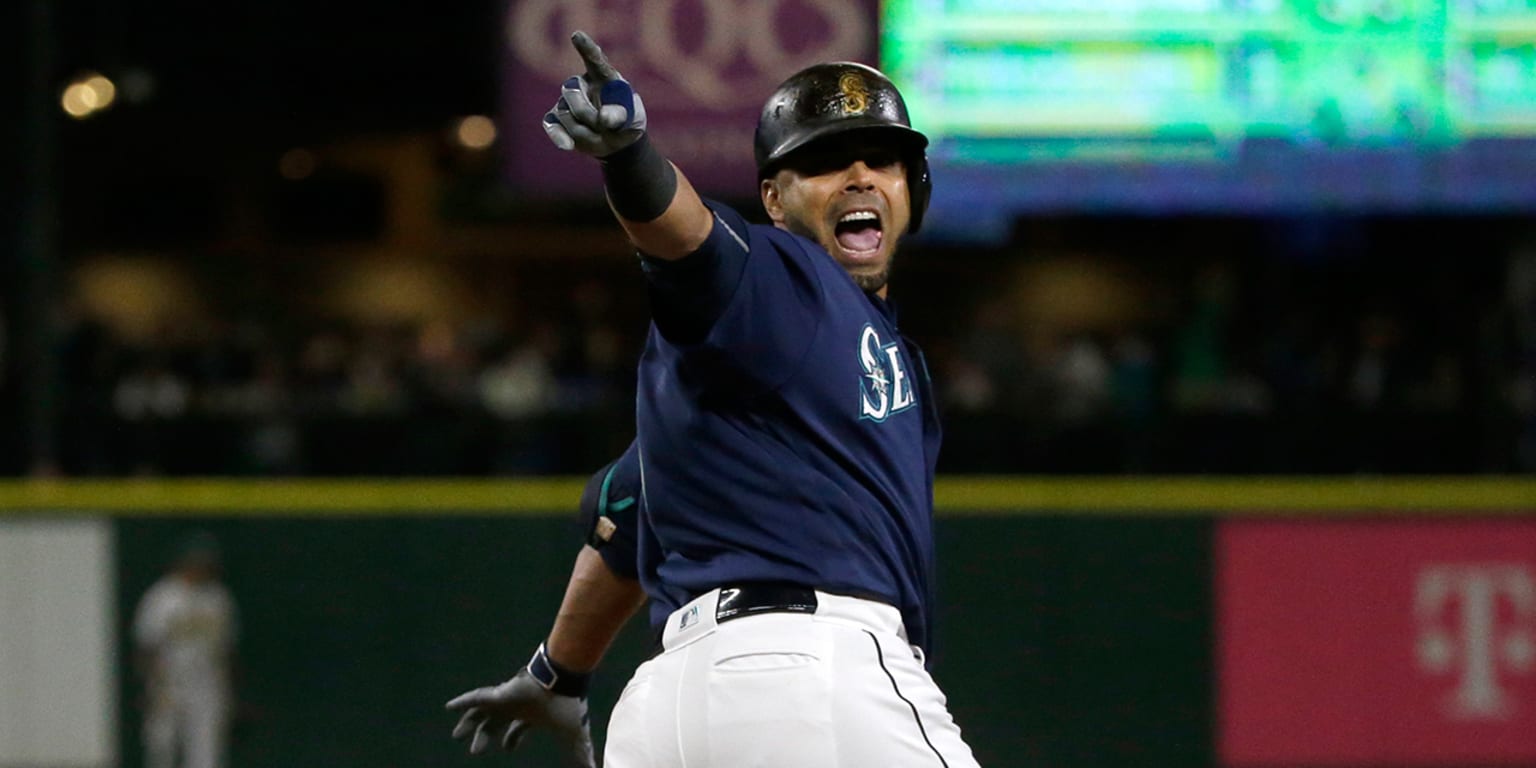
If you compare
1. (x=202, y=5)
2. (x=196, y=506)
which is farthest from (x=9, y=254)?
(x=196, y=506)

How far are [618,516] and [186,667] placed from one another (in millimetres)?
5344

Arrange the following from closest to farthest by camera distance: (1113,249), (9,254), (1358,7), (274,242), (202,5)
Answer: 1. (1358,7)
2. (9,254)
3. (202,5)
4. (1113,249)
5. (274,242)

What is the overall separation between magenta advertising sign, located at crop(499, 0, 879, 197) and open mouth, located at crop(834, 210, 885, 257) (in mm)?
6460

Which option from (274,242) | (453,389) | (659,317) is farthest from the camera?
(274,242)

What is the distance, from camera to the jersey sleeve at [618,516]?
9.84 feet

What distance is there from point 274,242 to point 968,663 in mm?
10224

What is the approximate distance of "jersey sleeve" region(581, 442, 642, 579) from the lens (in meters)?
3.00

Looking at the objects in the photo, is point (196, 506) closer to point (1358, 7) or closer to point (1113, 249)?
point (1358, 7)

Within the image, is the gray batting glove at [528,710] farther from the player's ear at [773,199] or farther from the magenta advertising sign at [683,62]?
the magenta advertising sign at [683,62]

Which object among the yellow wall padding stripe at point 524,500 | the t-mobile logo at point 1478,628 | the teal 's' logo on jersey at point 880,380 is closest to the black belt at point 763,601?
the teal 's' logo on jersey at point 880,380

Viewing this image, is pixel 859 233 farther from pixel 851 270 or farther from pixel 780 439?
pixel 780 439

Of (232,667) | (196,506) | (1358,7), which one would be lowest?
(232,667)

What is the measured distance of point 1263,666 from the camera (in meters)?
8.02

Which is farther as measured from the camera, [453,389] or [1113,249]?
[1113,249]
